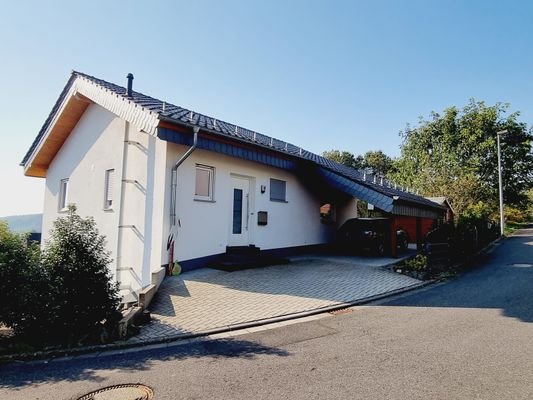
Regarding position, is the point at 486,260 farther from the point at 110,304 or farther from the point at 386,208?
the point at 110,304

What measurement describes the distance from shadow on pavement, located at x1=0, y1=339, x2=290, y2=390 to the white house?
241 centimetres

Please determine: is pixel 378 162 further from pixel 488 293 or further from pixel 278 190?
pixel 488 293

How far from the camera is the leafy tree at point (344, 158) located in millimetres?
49431

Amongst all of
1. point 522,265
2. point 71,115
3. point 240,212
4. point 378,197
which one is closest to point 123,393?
point 240,212

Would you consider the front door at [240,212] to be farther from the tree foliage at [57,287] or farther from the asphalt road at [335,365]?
the tree foliage at [57,287]

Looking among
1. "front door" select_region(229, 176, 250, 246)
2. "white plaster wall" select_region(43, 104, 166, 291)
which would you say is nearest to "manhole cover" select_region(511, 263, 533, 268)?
"front door" select_region(229, 176, 250, 246)

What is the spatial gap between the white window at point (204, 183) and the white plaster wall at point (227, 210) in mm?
146

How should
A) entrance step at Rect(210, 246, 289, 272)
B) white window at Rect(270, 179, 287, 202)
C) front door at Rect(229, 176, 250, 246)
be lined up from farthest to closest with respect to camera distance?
white window at Rect(270, 179, 287, 202) < front door at Rect(229, 176, 250, 246) < entrance step at Rect(210, 246, 289, 272)

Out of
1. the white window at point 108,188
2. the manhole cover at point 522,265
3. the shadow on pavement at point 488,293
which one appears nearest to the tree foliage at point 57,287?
the white window at point 108,188

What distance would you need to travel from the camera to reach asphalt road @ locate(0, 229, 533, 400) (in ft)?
12.4

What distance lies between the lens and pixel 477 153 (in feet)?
132

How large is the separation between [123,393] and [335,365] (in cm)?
252

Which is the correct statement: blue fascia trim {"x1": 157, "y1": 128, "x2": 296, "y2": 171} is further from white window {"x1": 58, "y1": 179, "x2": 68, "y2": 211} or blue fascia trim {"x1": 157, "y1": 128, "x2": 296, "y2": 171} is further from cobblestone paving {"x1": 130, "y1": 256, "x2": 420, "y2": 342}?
white window {"x1": 58, "y1": 179, "x2": 68, "y2": 211}

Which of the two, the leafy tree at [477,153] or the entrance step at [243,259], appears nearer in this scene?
the entrance step at [243,259]
